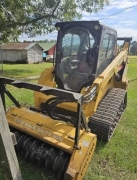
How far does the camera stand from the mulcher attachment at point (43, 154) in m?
2.66

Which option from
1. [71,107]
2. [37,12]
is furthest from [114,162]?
[37,12]

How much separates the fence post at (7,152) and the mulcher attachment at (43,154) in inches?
28.2

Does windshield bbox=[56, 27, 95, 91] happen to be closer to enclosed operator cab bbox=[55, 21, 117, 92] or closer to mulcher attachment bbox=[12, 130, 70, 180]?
enclosed operator cab bbox=[55, 21, 117, 92]

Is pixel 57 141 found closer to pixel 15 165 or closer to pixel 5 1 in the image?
pixel 15 165

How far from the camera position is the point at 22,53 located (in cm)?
2753

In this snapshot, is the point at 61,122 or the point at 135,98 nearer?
the point at 61,122

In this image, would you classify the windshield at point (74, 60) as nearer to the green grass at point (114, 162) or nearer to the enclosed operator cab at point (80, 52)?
the enclosed operator cab at point (80, 52)

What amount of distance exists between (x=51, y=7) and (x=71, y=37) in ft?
30.7

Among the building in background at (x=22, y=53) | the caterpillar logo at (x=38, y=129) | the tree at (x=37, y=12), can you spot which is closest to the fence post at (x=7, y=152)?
the caterpillar logo at (x=38, y=129)

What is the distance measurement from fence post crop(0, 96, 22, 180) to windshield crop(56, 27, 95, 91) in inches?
79.7

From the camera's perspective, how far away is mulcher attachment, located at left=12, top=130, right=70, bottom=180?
2.66 m

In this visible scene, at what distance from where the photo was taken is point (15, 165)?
6.66ft

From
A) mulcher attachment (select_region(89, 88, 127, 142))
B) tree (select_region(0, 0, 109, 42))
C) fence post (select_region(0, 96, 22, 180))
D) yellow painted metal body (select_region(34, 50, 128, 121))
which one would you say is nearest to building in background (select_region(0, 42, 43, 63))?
tree (select_region(0, 0, 109, 42))

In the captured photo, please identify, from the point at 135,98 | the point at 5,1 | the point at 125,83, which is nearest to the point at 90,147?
the point at 125,83
